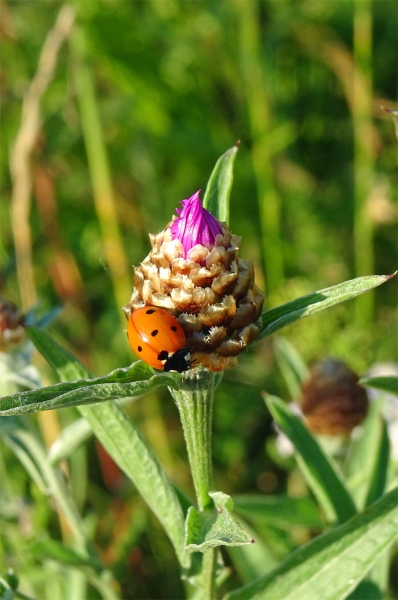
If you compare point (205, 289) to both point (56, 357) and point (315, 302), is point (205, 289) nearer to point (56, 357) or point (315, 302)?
point (315, 302)

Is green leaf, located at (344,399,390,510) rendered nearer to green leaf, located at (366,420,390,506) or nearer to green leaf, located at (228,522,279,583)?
green leaf, located at (366,420,390,506)

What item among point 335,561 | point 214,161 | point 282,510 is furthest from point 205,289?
point 214,161

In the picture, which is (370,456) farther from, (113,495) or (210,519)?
(113,495)

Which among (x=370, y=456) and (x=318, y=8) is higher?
(x=318, y=8)

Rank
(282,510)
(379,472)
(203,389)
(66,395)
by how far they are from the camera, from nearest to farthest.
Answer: (66,395) < (203,389) < (379,472) < (282,510)

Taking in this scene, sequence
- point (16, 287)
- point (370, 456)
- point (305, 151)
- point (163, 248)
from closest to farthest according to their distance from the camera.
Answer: point (163, 248)
point (370, 456)
point (16, 287)
point (305, 151)

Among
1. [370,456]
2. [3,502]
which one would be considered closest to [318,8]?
[370,456]
